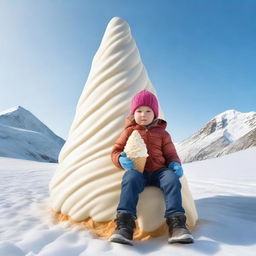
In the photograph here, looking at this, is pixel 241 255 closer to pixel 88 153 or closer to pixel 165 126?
pixel 165 126

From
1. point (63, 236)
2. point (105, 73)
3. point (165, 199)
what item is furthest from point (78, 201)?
point (105, 73)

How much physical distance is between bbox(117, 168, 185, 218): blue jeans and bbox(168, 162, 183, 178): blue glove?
0.17 ft

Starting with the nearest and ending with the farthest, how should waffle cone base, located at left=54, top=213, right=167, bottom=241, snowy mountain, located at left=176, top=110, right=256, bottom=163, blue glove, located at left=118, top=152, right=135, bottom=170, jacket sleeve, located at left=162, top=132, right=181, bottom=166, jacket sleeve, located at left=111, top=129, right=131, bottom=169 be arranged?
waffle cone base, located at left=54, top=213, right=167, bottom=241, blue glove, located at left=118, top=152, right=135, bottom=170, jacket sleeve, located at left=111, top=129, right=131, bottom=169, jacket sleeve, located at left=162, top=132, right=181, bottom=166, snowy mountain, located at left=176, top=110, right=256, bottom=163

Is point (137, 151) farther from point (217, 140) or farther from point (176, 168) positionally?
point (217, 140)

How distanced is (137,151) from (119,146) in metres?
0.24

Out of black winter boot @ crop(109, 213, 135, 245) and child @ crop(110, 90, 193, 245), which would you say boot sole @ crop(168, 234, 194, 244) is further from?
black winter boot @ crop(109, 213, 135, 245)

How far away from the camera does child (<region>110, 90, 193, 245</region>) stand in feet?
7.08

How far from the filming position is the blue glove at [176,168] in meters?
2.45

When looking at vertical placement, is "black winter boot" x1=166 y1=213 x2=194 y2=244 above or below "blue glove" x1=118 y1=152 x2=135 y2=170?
below

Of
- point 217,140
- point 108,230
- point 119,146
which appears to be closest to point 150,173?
point 119,146

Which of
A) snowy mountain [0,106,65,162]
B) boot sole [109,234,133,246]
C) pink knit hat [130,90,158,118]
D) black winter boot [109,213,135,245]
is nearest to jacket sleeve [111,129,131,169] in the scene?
pink knit hat [130,90,158,118]

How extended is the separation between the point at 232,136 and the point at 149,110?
17109 centimetres

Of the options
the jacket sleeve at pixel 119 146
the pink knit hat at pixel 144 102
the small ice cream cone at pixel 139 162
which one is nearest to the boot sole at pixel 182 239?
the small ice cream cone at pixel 139 162

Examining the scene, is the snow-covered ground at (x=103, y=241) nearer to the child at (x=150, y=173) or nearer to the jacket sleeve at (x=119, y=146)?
the child at (x=150, y=173)
